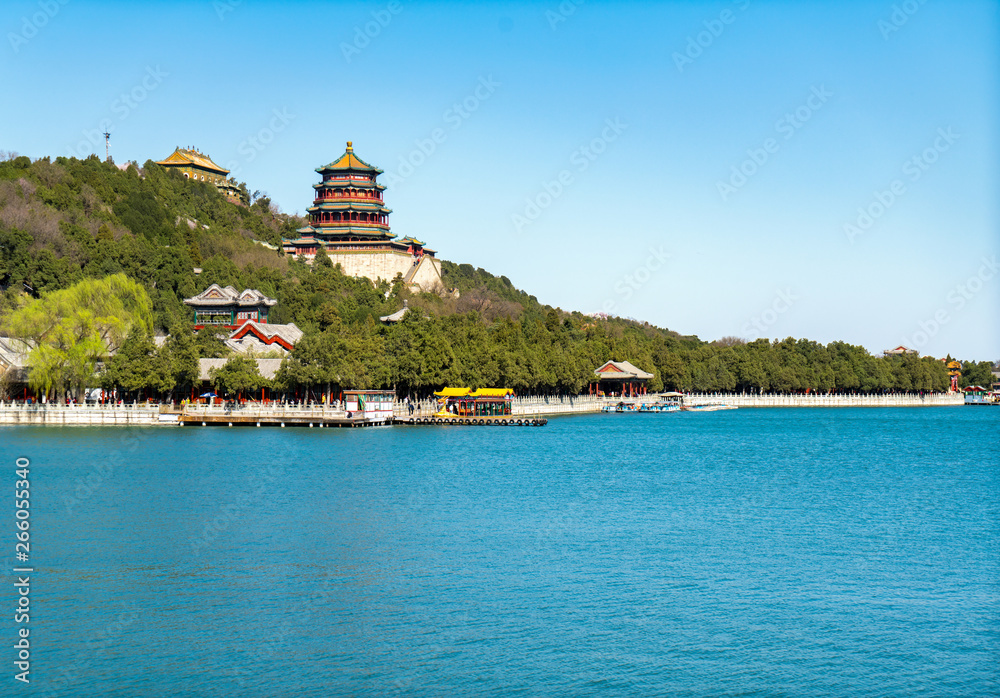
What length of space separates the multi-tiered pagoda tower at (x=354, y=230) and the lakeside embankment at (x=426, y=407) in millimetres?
17371

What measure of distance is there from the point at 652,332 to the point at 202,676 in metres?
107

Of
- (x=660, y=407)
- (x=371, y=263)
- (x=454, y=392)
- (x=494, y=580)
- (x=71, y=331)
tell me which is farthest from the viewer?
(x=371, y=263)

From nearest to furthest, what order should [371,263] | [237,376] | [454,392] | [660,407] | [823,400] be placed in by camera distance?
[237,376], [454,392], [660,407], [371,263], [823,400]

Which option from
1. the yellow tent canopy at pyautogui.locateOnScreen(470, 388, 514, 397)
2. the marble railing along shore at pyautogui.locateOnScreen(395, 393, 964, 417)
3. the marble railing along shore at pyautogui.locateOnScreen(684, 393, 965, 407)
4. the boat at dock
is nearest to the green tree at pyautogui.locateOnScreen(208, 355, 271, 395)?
the boat at dock

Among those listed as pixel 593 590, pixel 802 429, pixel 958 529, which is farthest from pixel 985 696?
pixel 802 429

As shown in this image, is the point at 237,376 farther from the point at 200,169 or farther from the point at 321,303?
the point at 200,169

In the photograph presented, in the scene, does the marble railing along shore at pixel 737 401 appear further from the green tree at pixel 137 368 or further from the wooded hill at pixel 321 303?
the green tree at pixel 137 368

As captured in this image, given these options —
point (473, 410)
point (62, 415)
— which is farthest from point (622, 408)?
point (62, 415)

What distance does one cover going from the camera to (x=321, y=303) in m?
67.9

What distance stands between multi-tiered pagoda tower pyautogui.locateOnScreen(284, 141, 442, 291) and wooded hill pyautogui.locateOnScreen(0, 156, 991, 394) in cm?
225

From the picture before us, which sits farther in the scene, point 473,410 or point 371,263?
point 371,263

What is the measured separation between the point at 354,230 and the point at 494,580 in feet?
212

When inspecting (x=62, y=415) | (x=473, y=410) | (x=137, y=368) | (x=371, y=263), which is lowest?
(x=62, y=415)

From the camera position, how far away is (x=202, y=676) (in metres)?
13.3
